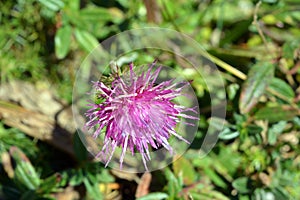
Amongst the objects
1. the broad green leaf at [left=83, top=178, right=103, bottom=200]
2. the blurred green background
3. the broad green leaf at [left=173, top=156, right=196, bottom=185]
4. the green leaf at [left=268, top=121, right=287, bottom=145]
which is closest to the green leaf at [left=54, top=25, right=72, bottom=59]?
the blurred green background

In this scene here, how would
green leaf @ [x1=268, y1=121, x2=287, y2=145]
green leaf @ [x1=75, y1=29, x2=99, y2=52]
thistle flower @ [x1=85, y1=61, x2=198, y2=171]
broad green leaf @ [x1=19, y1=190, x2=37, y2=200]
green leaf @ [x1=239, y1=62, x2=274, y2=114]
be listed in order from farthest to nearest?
green leaf @ [x1=75, y1=29, x2=99, y2=52] < green leaf @ [x1=268, y1=121, x2=287, y2=145] < green leaf @ [x1=239, y1=62, x2=274, y2=114] < broad green leaf @ [x1=19, y1=190, x2=37, y2=200] < thistle flower @ [x1=85, y1=61, x2=198, y2=171]

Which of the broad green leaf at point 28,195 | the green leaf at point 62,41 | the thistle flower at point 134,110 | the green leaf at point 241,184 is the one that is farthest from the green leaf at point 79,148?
the green leaf at point 241,184

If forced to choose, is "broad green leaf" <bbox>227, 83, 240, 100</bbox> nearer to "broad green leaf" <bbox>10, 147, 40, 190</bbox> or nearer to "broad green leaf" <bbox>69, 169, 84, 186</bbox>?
"broad green leaf" <bbox>69, 169, 84, 186</bbox>

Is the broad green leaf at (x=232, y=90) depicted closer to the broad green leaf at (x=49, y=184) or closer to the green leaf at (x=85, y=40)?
the green leaf at (x=85, y=40)

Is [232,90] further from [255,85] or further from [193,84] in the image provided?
[193,84]

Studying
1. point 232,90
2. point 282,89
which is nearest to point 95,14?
point 232,90

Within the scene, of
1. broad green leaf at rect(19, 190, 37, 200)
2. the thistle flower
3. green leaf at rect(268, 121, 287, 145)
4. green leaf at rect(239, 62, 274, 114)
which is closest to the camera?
the thistle flower

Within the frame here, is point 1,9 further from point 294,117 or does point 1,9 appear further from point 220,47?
point 294,117

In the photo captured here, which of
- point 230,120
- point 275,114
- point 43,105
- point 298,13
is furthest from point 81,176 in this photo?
point 298,13
